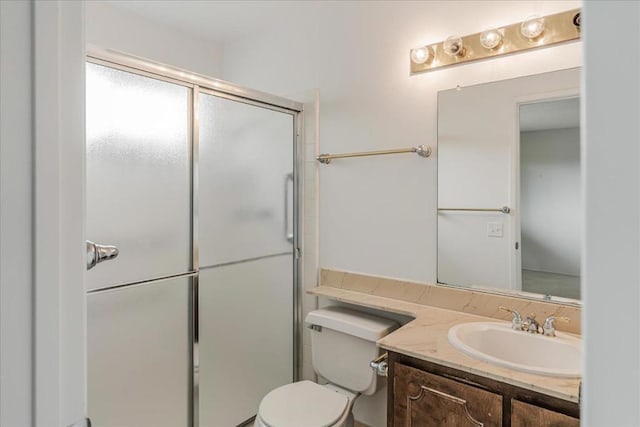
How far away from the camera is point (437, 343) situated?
1.38 metres

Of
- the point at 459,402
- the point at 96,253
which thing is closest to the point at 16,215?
the point at 96,253

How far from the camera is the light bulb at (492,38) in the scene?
5.19ft

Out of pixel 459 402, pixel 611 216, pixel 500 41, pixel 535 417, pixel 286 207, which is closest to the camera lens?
pixel 611 216

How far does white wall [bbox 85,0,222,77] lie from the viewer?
6.95 feet

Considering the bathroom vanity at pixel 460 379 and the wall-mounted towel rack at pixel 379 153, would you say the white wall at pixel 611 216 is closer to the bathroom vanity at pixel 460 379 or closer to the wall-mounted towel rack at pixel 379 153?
the bathroom vanity at pixel 460 379

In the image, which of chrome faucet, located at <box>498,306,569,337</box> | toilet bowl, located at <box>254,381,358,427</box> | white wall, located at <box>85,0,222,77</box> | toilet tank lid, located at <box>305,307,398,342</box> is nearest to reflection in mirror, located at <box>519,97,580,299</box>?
chrome faucet, located at <box>498,306,569,337</box>

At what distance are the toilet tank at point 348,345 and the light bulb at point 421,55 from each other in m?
1.35

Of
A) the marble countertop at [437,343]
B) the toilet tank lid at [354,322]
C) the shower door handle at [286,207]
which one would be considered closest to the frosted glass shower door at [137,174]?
the shower door handle at [286,207]

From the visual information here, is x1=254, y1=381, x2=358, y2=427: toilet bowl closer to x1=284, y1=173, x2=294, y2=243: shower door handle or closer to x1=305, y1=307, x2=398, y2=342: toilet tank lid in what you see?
x1=305, y1=307, x2=398, y2=342: toilet tank lid

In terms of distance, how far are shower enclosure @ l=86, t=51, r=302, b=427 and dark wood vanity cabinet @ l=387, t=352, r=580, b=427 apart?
0.98 meters

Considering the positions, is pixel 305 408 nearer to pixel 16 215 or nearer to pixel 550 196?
pixel 550 196

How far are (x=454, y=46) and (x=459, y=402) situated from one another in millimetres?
1504

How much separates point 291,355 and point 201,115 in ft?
5.14

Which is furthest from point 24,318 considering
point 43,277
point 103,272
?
point 103,272
